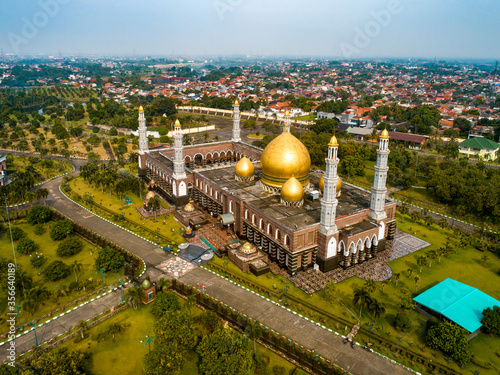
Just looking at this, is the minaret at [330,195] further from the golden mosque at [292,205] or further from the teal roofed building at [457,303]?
the teal roofed building at [457,303]

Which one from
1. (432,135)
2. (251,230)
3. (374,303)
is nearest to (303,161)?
(251,230)

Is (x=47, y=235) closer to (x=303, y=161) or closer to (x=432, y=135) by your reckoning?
(x=303, y=161)

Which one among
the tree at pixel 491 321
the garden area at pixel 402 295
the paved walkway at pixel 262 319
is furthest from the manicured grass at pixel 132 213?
the tree at pixel 491 321

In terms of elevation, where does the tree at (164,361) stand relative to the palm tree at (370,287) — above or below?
below

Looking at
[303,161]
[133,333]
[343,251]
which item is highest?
[303,161]

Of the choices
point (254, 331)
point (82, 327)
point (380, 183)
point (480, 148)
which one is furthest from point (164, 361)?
point (480, 148)
